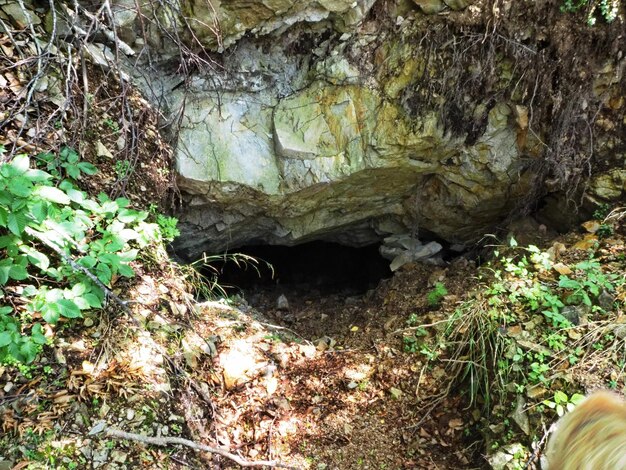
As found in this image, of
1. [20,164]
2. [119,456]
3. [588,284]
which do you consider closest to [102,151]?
[20,164]

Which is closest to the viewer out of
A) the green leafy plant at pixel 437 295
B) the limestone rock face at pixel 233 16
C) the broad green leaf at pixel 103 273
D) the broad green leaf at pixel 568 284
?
the broad green leaf at pixel 103 273

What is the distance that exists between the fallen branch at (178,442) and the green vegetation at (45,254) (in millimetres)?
475

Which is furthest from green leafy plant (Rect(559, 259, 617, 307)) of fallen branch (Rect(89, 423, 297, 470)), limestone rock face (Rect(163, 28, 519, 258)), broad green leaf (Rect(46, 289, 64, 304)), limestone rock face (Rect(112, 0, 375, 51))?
broad green leaf (Rect(46, 289, 64, 304))

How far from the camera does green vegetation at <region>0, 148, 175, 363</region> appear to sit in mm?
1874

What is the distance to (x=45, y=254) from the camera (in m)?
2.17

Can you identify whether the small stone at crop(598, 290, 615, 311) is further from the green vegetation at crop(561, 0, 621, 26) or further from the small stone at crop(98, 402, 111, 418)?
the small stone at crop(98, 402, 111, 418)

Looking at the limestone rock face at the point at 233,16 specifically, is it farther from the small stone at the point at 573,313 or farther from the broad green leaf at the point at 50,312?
the small stone at the point at 573,313

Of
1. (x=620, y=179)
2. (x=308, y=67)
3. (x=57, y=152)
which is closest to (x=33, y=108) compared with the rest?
(x=57, y=152)

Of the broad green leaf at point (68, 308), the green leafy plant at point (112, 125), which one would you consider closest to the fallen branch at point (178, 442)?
the broad green leaf at point (68, 308)

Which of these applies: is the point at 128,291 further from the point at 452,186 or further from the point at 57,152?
the point at 452,186

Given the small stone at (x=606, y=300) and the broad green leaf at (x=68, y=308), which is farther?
the small stone at (x=606, y=300)

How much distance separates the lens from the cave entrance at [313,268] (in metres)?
5.30

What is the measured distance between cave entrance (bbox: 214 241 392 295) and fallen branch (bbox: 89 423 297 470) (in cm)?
306

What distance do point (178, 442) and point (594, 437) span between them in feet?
5.63
